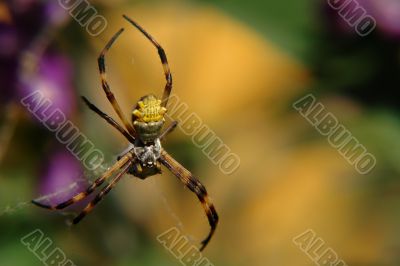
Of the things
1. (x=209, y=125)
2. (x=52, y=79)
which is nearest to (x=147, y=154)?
(x=52, y=79)

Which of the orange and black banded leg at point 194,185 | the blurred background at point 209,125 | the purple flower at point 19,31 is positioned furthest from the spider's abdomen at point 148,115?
the purple flower at point 19,31

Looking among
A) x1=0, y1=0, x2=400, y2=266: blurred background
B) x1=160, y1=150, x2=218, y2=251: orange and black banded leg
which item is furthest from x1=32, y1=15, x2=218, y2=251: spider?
x1=0, y1=0, x2=400, y2=266: blurred background

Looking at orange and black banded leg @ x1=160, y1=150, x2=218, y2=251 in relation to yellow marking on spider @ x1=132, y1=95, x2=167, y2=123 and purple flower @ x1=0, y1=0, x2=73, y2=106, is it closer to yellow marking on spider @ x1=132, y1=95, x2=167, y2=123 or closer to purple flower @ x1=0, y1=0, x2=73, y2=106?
yellow marking on spider @ x1=132, y1=95, x2=167, y2=123

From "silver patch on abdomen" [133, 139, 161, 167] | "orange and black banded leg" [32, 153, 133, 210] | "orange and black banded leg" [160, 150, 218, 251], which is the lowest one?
"orange and black banded leg" [32, 153, 133, 210]

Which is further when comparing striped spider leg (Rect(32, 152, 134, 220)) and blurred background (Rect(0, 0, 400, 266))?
blurred background (Rect(0, 0, 400, 266))

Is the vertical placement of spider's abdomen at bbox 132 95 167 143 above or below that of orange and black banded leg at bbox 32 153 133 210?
above

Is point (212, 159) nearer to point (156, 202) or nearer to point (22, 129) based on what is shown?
point (156, 202)
